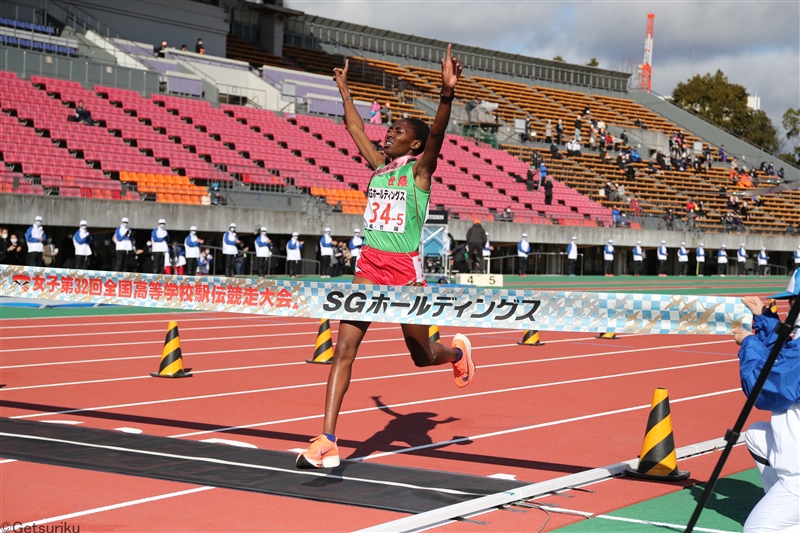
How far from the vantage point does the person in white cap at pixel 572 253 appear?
43.6 m

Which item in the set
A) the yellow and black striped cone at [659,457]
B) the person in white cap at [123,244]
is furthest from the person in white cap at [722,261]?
the yellow and black striped cone at [659,457]

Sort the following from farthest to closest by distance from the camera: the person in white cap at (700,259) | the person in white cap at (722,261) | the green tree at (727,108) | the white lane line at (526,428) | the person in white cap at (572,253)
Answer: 1. the green tree at (727,108)
2. the person in white cap at (722,261)
3. the person in white cap at (700,259)
4. the person in white cap at (572,253)
5. the white lane line at (526,428)

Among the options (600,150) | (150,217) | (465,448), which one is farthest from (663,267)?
(465,448)

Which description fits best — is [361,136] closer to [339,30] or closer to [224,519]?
[224,519]

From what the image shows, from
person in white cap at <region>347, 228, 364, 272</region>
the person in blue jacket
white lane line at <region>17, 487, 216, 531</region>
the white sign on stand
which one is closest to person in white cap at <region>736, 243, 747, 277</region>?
person in white cap at <region>347, 228, 364, 272</region>

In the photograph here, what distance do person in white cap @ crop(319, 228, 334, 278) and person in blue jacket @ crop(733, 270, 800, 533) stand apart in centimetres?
2915

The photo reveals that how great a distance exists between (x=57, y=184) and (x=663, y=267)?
3185cm

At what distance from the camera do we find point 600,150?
58594mm

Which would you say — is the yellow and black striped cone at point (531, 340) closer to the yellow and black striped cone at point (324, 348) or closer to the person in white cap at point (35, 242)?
the yellow and black striped cone at point (324, 348)

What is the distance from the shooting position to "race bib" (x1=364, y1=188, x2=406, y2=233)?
21.4 ft

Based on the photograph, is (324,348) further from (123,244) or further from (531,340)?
(123,244)

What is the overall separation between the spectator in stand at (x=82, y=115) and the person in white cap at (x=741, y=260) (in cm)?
3455

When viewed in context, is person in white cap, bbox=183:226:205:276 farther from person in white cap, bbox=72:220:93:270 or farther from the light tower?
the light tower

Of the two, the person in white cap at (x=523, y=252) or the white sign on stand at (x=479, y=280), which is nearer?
the white sign on stand at (x=479, y=280)
